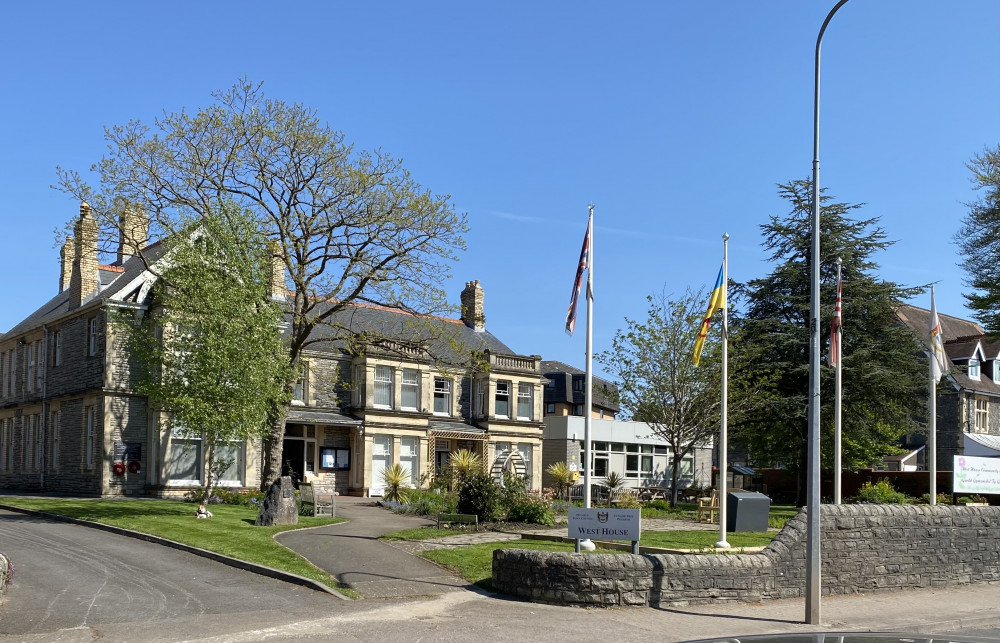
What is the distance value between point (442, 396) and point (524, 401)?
460cm

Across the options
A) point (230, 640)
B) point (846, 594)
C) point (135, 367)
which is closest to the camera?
point (230, 640)

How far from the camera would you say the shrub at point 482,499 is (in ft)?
79.3

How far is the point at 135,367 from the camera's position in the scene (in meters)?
35.1

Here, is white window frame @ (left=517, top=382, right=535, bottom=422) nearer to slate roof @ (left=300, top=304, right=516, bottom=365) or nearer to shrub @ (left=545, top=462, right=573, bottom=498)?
slate roof @ (left=300, top=304, right=516, bottom=365)

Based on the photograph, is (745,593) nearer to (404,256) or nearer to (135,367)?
(404,256)

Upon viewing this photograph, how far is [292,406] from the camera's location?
4172cm

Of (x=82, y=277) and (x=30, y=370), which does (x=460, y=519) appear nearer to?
(x=82, y=277)

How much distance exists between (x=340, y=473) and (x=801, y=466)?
68.8ft

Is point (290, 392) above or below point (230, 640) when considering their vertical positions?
above

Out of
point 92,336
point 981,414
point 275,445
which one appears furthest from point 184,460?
point 981,414

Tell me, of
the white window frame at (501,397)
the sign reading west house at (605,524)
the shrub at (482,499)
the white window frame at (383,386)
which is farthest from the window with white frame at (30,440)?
the sign reading west house at (605,524)

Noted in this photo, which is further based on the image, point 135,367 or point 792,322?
point 792,322

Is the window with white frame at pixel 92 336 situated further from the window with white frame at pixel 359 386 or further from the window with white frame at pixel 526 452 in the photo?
the window with white frame at pixel 526 452

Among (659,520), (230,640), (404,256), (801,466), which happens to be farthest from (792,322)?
(230,640)
